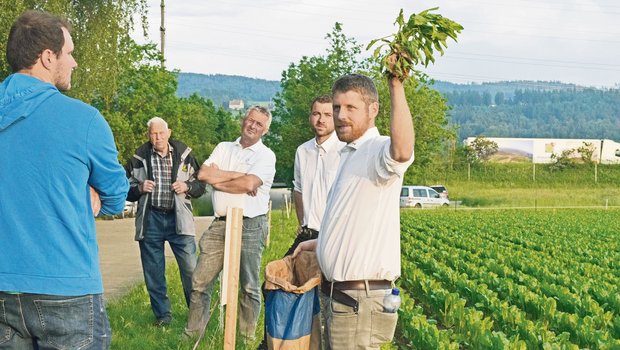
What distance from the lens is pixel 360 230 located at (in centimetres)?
489

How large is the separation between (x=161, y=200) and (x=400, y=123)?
204 inches

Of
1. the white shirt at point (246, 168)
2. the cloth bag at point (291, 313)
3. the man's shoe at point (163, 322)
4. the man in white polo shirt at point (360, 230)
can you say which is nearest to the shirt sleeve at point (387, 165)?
the man in white polo shirt at point (360, 230)

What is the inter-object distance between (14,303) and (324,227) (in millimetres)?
1717

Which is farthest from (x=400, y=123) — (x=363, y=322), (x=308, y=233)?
(x=308, y=233)

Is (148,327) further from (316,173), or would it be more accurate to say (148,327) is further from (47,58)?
(47,58)

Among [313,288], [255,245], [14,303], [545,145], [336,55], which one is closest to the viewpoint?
Result: [14,303]

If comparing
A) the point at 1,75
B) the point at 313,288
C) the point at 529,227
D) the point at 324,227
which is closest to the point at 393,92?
the point at 324,227

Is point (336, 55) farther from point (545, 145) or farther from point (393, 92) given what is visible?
point (545, 145)

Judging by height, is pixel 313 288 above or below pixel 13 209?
below

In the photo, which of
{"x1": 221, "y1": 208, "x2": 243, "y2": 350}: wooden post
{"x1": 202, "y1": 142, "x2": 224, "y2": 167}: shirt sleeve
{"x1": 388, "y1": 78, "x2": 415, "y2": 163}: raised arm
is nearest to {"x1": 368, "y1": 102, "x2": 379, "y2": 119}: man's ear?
{"x1": 388, "y1": 78, "x2": 415, "y2": 163}: raised arm

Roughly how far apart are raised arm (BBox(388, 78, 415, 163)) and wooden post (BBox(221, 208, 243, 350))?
239cm

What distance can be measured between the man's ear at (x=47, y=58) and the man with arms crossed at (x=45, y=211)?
0.02 meters

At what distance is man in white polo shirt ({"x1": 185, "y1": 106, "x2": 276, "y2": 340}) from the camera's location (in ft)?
27.7

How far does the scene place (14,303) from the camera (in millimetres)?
3830
